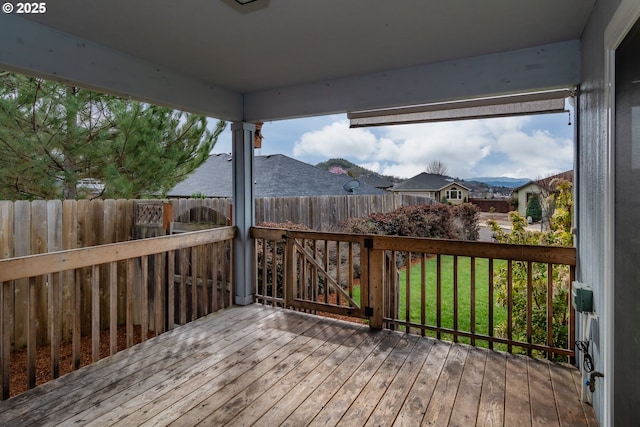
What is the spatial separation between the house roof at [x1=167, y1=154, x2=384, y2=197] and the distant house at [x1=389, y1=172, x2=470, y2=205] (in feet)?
7.26

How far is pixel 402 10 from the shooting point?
7.16ft

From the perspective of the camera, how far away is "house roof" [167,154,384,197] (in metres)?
8.46

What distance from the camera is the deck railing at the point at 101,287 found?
2.33m

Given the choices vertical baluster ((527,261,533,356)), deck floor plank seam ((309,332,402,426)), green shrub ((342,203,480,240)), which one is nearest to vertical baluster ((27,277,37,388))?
deck floor plank seam ((309,332,402,426))

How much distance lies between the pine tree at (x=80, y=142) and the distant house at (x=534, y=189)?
5.05 metres

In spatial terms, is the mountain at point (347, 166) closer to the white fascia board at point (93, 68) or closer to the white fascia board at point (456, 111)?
the white fascia board at point (456, 111)

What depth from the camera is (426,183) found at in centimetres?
647

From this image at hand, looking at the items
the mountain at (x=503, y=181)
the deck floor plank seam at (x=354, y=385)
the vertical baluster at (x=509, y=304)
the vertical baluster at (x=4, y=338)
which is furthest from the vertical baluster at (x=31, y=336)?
Answer: the mountain at (x=503, y=181)

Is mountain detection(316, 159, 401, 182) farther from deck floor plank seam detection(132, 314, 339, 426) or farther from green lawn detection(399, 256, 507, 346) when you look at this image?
deck floor plank seam detection(132, 314, 339, 426)

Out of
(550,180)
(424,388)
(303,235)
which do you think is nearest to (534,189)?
(550,180)

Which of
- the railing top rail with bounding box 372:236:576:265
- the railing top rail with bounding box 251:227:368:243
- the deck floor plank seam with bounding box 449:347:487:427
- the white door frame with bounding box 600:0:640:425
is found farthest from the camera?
the railing top rail with bounding box 251:227:368:243

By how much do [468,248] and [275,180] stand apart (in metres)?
6.33

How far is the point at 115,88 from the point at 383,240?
8.62 ft

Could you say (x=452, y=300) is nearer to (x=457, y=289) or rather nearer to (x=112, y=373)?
(x=457, y=289)
